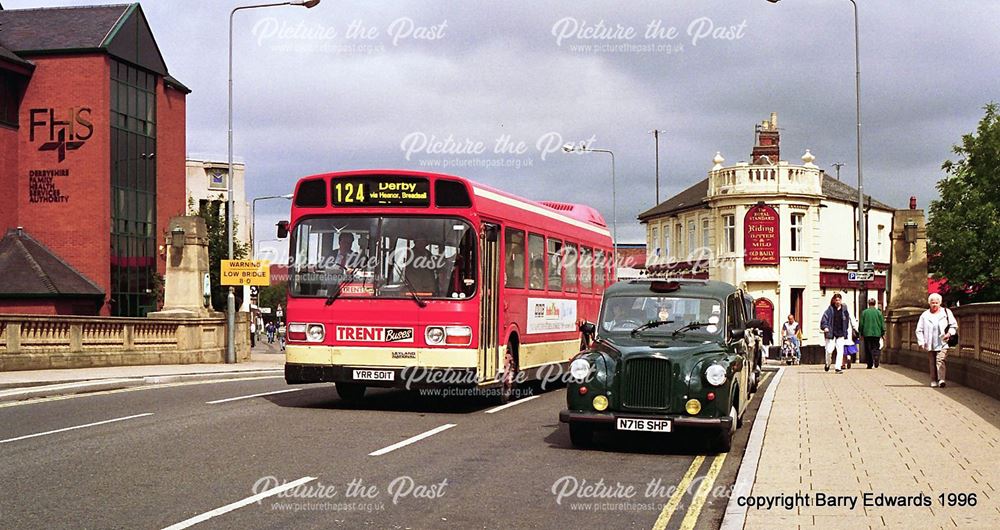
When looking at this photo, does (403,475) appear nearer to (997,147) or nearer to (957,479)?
(957,479)

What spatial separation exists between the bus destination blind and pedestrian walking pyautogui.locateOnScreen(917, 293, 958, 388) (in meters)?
9.01

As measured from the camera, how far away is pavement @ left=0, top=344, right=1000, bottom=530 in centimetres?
802

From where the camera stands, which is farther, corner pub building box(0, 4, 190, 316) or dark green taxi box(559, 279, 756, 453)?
corner pub building box(0, 4, 190, 316)

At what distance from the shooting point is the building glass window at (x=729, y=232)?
6353cm

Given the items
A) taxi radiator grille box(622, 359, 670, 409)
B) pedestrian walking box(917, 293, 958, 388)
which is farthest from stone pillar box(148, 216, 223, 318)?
taxi radiator grille box(622, 359, 670, 409)

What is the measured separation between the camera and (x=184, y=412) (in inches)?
605

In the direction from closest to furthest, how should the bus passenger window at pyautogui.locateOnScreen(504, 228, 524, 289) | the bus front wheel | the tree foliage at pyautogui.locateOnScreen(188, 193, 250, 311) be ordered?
1. the bus passenger window at pyautogui.locateOnScreen(504, 228, 524, 289)
2. the bus front wheel
3. the tree foliage at pyautogui.locateOnScreen(188, 193, 250, 311)

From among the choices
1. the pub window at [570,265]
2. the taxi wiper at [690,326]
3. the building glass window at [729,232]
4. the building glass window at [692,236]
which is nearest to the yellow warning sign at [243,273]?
the pub window at [570,265]

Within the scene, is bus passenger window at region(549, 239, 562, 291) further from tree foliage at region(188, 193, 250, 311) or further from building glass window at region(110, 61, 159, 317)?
building glass window at region(110, 61, 159, 317)

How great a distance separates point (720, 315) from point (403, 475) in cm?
499

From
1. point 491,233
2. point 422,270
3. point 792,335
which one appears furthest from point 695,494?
point 792,335

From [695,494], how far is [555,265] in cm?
1093

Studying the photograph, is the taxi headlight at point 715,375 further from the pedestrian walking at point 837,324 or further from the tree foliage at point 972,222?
the tree foliage at point 972,222

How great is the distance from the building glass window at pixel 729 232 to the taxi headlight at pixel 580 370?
2075 inches
